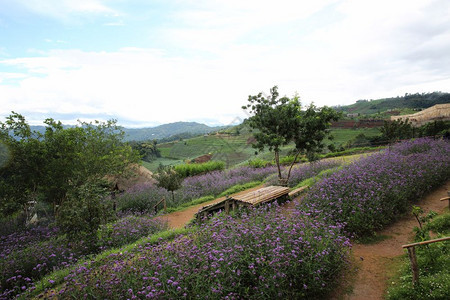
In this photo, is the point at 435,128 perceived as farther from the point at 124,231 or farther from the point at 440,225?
the point at 124,231

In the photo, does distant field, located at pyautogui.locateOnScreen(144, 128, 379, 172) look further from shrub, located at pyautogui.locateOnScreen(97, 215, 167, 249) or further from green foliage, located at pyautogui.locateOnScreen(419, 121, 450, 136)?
shrub, located at pyautogui.locateOnScreen(97, 215, 167, 249)

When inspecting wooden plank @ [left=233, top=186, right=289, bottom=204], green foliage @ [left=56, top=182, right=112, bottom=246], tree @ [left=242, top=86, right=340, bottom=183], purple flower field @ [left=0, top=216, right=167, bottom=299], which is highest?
tree @ [left=242, top=86, right=340, bottom=183]

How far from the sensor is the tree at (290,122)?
962 centimetres

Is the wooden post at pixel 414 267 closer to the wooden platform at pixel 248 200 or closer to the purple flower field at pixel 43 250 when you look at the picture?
the wooden platform at pixel 248 200

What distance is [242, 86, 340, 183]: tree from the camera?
31.6 feet

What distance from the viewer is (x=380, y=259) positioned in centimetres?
475

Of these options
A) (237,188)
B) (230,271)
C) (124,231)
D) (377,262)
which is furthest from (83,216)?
(237,188)

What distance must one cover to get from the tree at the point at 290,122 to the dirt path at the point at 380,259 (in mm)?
4397

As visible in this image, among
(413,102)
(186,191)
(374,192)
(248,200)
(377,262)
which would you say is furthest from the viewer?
(413,102)

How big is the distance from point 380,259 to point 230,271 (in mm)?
3349

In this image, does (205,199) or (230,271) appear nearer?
(230,271)

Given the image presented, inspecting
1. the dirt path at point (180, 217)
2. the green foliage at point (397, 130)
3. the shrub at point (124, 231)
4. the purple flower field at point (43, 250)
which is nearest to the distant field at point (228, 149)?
the green foliage at point (397, 130)

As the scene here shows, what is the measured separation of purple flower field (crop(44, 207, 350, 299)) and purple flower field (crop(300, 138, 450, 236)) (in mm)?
1564

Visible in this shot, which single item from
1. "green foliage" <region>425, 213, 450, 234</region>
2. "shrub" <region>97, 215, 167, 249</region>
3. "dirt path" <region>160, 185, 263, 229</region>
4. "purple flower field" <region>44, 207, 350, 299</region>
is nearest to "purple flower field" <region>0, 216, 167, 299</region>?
"shrub" <region>97, 215, 167, 249</region>
